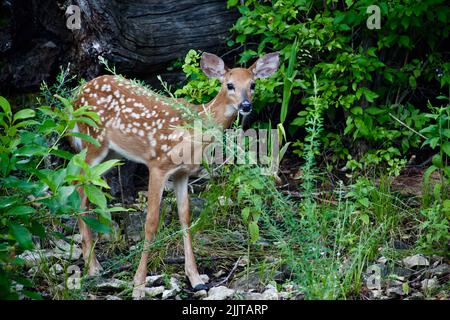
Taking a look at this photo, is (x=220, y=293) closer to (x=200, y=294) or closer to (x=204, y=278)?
(x=200, y=294)

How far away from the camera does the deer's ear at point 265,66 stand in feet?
19.8

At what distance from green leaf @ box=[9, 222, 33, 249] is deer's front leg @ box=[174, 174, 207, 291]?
1289 millimetres

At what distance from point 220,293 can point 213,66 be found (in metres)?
1.71

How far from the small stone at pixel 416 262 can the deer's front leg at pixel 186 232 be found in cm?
131

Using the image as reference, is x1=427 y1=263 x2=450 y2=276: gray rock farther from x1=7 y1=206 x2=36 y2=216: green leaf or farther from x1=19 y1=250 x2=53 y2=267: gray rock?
x1=7 y1=206 x2=36 y2=216: green leaf

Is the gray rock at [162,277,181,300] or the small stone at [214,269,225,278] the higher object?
the gray rock at [162,277,181,300]

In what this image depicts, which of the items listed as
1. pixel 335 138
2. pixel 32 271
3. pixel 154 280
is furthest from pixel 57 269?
pixel 335 138

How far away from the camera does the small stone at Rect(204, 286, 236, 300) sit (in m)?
5.15

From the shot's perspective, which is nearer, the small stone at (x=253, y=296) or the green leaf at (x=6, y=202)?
the green leaf at (x=6, y=202)

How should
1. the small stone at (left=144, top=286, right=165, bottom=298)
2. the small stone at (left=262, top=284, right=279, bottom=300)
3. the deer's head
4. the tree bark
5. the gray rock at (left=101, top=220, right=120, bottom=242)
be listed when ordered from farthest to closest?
1. the tree bark
2. the gray rock at (left=101, top=220, right=120, bottom=242)
3. the deer's head
4. the small stone at (left=144, top=286, right=165, bottom=298)
5. the small stone at (left=262, top=284, right=279, bottom=300)

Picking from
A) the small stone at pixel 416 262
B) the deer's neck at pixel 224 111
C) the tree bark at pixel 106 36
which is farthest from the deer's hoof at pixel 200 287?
the tree bark at pixel 106 36

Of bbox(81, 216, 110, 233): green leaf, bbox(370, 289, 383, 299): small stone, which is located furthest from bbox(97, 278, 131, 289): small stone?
bbox(370, 289, 383, 299): small stone

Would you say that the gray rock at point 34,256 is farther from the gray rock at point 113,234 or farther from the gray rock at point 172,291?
the gray rock at point 172,291

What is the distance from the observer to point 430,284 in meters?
5.21
